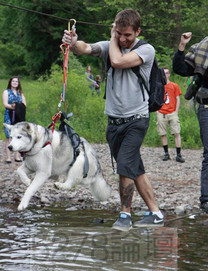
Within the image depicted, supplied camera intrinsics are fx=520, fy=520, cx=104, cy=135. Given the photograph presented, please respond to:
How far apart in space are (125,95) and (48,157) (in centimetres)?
170

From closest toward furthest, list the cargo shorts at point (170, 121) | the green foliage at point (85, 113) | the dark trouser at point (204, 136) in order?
the dark trouser at point (204, 136), the cargo shorts at point (170, 121), the green foliage at point (85, 113)

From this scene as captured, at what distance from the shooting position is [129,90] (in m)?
5.13

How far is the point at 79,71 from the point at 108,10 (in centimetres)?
1322

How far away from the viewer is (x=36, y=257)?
491 cm

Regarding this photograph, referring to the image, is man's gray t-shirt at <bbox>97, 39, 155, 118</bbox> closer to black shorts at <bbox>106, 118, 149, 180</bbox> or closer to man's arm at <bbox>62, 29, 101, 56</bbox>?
black shorts at <bbox>106, 118, 149, 180</bbox>

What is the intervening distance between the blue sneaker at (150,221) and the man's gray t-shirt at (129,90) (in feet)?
3.84

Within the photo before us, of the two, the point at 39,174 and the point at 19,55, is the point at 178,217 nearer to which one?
the point at 39,174

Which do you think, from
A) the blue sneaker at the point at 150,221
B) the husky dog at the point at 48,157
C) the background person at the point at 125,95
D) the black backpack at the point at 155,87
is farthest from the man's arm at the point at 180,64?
the blue sneaker at the point at 150,221

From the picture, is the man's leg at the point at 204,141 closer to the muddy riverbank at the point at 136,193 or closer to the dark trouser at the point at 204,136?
the dark trouser at the point at 204,136

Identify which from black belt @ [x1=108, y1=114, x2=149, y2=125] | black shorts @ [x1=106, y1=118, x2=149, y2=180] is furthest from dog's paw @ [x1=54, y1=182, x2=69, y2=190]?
black belt @ [x1=108, y1=114, x2=149, y2=125]

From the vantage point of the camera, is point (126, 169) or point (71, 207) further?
point (71, 207)

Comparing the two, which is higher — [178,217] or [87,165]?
[87,165]

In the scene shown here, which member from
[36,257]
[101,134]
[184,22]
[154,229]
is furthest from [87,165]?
[184,22]

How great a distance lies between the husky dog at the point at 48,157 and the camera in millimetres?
6305
